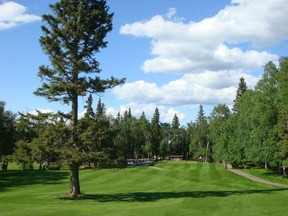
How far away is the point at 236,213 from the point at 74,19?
17.1 m

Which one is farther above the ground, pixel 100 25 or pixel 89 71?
pixel 100 25

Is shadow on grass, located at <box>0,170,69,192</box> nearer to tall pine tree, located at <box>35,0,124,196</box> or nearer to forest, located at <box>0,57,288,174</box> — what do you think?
forest, located at <box>0,57,288,174</box>

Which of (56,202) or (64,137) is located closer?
(56,202)

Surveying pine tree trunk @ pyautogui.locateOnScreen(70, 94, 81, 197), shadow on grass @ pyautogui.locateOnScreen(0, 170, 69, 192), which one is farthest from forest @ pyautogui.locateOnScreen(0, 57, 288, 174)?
shadow on grass @ pyautogui.locateOnScreen(0, 170, 69, 192)

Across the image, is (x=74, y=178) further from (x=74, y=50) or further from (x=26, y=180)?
(x=26, y=180)

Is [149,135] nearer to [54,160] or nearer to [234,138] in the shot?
[234,138]

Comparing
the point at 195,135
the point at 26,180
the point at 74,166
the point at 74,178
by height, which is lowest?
the point at 26,180

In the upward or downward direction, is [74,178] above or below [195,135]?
below

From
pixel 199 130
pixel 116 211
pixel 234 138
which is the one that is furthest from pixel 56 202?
pixel 199 130

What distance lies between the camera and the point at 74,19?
27.9m

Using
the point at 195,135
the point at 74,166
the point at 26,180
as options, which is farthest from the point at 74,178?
the point at 195,135

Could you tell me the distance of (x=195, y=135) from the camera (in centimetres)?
12631

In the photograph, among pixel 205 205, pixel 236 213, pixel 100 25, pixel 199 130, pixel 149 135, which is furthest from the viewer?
pixel 149 135

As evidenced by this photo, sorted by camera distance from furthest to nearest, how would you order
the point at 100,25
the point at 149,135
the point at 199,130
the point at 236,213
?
the point at 149,135 → the point at 199,130 → the point at 100,25 → the point at 236,213
